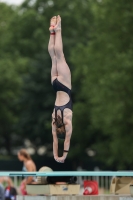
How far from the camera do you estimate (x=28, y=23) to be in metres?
69.5

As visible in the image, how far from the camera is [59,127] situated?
18.1m

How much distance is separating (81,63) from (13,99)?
10.0 metres

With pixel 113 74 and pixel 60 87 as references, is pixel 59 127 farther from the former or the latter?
pixel 113 74

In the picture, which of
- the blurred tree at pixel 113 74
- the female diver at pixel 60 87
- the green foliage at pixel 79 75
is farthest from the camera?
the green foliage at pixel 79 75

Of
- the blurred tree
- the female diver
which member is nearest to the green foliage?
the blurred tree

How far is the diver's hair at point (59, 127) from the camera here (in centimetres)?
1809

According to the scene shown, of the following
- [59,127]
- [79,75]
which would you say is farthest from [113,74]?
[59,127]

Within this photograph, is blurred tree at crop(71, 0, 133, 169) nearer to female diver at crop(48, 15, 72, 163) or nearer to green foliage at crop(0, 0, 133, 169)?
green foliage at crop(0, 0, 133, 169)

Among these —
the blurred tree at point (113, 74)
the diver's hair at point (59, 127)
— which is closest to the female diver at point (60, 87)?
the diver's hair at point (59, 127)

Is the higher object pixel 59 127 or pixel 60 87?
pixel 60 87

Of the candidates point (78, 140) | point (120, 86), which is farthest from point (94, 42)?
point (78, 140)

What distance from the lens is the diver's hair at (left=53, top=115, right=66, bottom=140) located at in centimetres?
1809

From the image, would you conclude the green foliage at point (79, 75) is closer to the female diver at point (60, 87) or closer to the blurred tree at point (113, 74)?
the blurred tree at point (113, 74)

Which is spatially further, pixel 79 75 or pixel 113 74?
pixel 79 75
